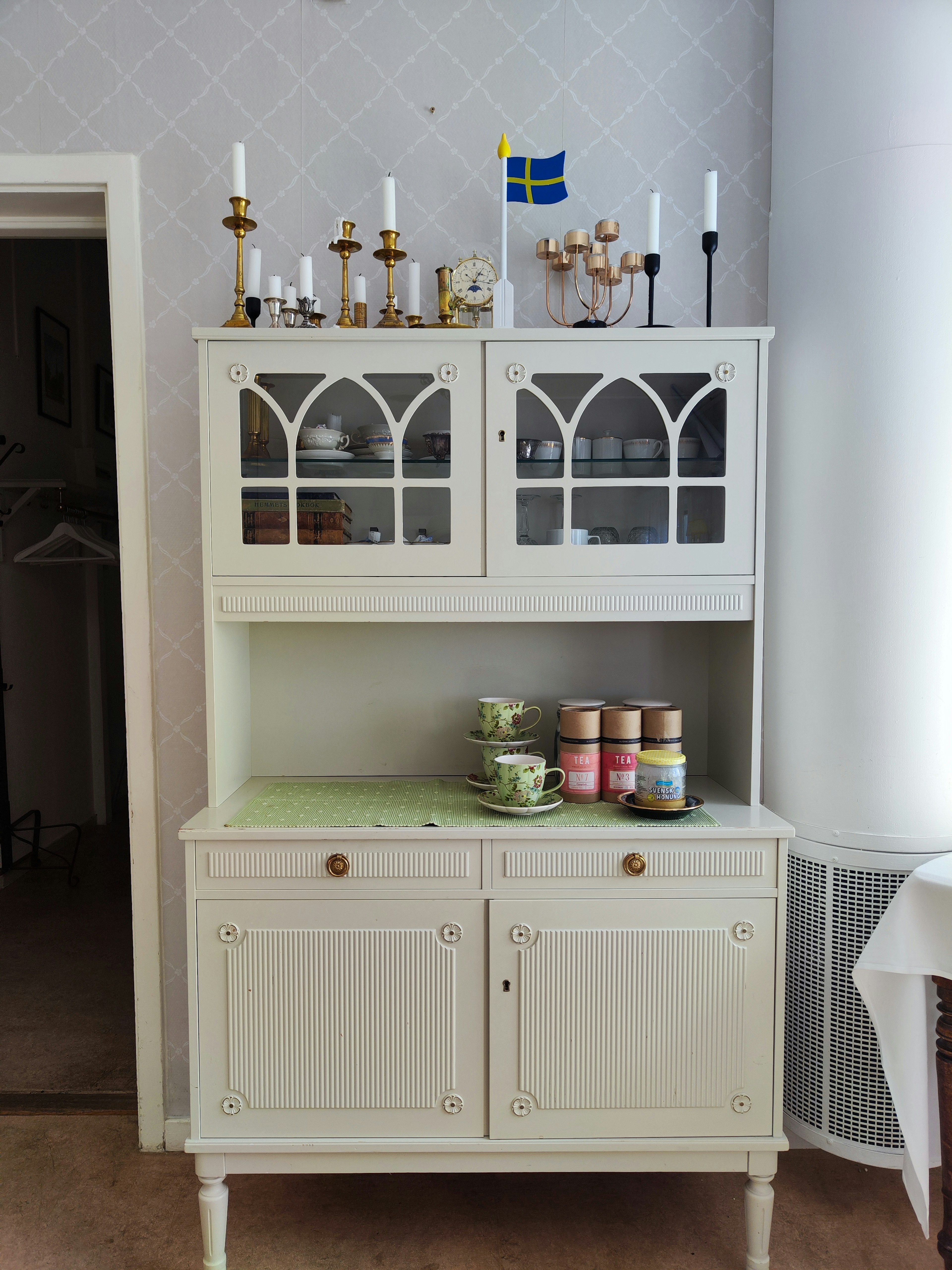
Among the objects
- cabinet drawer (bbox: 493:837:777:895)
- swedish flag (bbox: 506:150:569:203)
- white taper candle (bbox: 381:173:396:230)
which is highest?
swedish flag (bbox: 506:150:569:203)

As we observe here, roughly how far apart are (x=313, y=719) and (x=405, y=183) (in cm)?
140

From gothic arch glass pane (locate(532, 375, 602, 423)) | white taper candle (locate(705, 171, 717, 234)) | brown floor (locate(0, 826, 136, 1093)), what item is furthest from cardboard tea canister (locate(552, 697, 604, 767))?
brown floor (locate(0, 826, 136, 1093))

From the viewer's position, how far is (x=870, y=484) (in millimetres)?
1754

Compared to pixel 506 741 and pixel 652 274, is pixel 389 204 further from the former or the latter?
pixel 506 741

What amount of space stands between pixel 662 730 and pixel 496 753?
396 mm

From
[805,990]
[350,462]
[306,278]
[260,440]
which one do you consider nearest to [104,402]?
[306,278]

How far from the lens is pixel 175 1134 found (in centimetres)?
204

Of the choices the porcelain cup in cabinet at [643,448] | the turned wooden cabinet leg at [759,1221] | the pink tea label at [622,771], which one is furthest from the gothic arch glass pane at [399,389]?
the turned wooden cabinet leg at [759,1221]

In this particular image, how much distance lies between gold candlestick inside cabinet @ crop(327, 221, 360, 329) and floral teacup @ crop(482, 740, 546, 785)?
39.7 inches

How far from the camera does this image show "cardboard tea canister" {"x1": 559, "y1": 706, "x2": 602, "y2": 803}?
1807mm

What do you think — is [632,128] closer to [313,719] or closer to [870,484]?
[870,484]

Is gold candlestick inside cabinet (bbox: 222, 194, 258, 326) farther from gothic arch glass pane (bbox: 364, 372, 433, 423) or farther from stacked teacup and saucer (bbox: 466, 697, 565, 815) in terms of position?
stacked teacup and saucer (bbox: 466, 697, 565, 815)

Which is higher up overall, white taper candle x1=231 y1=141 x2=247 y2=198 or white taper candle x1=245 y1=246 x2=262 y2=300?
white taper candle x1=231 y1=141 x2=247 y2=198

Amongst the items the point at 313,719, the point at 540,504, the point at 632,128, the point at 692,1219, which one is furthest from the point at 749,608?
the point at 692,1219
